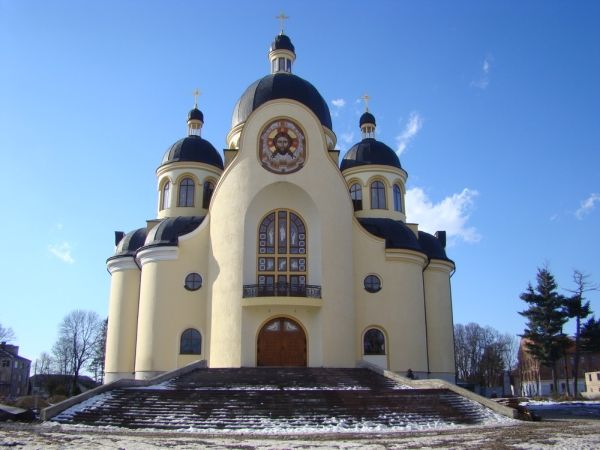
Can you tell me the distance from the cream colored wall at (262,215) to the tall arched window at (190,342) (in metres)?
1.19

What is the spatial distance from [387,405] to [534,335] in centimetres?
2113

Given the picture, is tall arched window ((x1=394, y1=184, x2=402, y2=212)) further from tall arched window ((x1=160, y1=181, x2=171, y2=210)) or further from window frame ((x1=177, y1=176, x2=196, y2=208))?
tall arched window ((x1=160, y1=181, x2=171, y2=210))

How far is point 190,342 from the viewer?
2356 cm

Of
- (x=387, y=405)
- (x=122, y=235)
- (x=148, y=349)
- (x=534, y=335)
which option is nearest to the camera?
(x=387, y=405)

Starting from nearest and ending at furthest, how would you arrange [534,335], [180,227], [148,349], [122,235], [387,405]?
1. [387,405]
2. [148,349]
3. [180,227]
4. [122,235]
5. [534,335]

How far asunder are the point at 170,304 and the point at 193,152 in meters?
8.80

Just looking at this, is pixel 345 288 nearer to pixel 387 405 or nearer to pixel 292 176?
pixel 292 176

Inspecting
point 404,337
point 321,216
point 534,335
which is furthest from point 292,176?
point 534,335

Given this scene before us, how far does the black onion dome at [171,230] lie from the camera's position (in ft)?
81.5

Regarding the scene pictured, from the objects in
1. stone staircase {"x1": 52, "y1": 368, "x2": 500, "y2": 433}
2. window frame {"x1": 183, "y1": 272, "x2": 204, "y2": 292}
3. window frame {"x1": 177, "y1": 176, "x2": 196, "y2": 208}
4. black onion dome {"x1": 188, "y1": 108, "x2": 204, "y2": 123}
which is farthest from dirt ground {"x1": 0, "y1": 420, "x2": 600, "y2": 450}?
black onion dome {"x1": 188, "y1": 108, "x2": 204, "y2": 123}

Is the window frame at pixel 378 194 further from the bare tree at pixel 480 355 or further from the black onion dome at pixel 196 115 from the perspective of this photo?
the bare tree at pixel 480 355

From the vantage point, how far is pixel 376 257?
24.9 metres

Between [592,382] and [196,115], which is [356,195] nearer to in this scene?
[196,115]

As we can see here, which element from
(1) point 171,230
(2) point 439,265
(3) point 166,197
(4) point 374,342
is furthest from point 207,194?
(2) point 439,265
